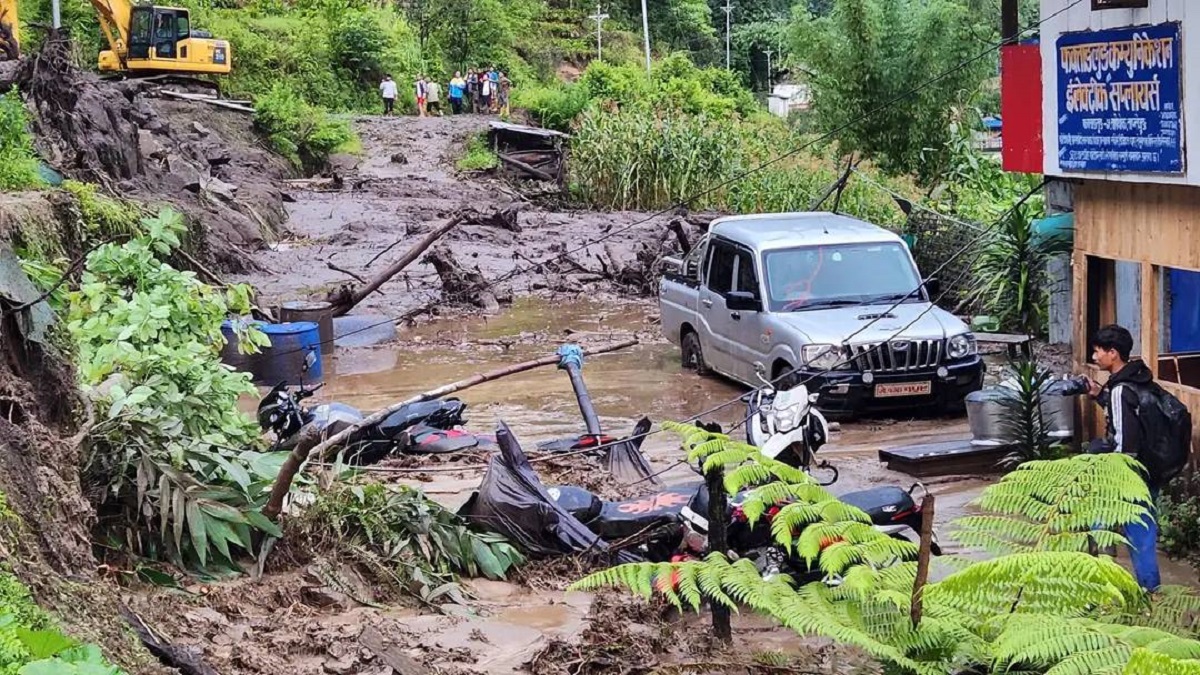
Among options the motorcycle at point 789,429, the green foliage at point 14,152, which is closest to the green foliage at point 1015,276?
the motorcycle at point 789,429

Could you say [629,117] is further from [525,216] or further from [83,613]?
[83,613]

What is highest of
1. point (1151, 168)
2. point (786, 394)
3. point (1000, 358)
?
point (1151, 168)

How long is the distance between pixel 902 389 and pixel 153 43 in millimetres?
30991

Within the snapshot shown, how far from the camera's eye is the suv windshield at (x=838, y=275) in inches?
571

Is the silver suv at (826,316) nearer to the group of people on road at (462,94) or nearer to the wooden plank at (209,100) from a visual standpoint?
the wooden plank at (209,100)

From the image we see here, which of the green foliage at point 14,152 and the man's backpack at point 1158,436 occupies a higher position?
the green foliage at point 14,152

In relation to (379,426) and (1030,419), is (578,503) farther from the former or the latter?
(1030,419)

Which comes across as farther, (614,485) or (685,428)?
(614,485)

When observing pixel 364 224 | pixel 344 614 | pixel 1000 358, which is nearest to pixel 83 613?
pixel 344 614

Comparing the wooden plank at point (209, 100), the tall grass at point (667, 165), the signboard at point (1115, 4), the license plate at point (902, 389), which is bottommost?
the license plate at point (902, 389)

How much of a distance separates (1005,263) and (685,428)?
12718 mm

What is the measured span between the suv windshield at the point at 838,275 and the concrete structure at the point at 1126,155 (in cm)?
297

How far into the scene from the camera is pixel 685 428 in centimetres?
670

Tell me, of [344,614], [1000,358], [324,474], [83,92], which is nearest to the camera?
[344,614]
